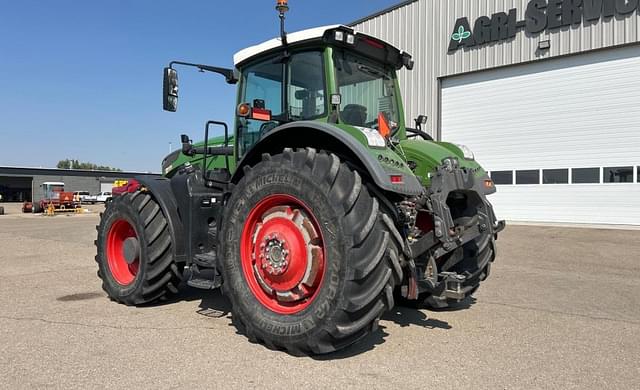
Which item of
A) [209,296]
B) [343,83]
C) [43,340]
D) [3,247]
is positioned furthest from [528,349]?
[3,247]

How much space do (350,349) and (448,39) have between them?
16.3 m

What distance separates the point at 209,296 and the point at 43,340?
1904 millimetres

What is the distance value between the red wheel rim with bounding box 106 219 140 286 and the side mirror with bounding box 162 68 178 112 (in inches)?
57.4

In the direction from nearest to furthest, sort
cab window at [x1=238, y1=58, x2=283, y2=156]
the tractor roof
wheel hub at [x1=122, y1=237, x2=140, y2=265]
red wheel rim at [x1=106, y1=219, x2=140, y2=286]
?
the tractor roof
cab window at [x1=238, y1=58, x2=283, y2=156]
wheel hub at [x1=122, y1=237, x2=140, y2=265]
red wheel rim at [x1=106, y1=219, x2=140, y2=286]

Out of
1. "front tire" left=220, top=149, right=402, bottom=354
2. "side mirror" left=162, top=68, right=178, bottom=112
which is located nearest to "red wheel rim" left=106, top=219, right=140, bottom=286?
"side mirror" left=162, top=68, right=178, bottom=112

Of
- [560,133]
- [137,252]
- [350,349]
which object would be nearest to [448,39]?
[560,133]

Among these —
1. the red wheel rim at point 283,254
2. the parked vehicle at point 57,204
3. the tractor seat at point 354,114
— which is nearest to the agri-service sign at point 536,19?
the tractor seat at point 354,114

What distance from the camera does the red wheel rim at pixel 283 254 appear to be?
365 cm

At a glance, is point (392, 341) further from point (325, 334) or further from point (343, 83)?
point (343, 83)

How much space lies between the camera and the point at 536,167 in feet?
52.5

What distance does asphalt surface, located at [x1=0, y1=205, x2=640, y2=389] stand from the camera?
10.3ft

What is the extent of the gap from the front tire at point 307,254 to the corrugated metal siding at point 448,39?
47.2 ft

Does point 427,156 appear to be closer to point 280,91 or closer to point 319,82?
point 319,82

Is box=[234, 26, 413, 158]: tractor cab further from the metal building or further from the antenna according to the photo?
the metal building
